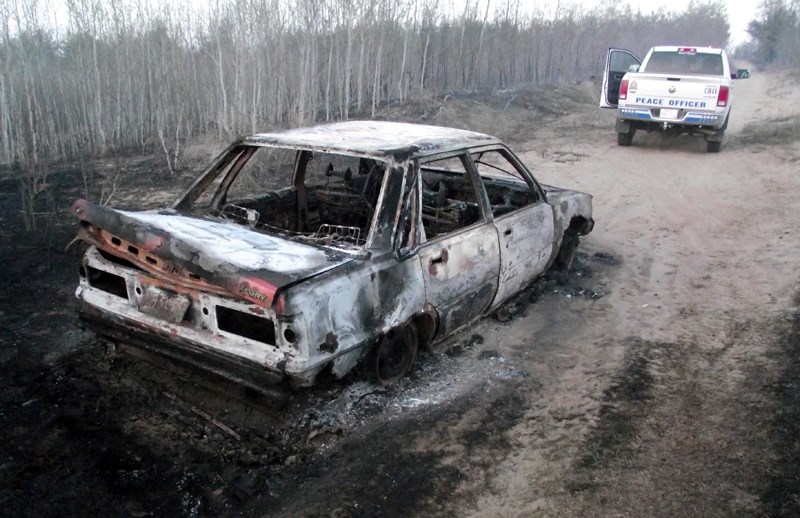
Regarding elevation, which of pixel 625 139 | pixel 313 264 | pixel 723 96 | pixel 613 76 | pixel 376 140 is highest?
pixel 613 76

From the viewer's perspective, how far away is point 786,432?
333 centimetres

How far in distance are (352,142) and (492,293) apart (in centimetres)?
140

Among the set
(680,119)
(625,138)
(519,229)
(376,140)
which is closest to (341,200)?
(376,140)

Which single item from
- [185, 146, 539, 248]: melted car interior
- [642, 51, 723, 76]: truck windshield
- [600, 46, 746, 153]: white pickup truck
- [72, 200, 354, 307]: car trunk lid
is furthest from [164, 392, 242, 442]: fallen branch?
[642, 51, 723, 76]: truck windshield

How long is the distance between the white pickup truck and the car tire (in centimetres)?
31

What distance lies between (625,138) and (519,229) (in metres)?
8.69

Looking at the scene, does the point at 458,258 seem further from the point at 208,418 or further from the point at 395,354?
the point at 208,418

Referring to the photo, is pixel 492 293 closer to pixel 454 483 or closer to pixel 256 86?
pixel 454 483

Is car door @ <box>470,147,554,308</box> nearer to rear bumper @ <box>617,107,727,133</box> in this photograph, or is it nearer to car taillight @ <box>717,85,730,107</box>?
rear bumper @ <box>617,107,727,133</box>

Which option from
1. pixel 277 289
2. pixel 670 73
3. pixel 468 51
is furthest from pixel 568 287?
pixel 468 51

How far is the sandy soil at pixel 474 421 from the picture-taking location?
2793 millimetres

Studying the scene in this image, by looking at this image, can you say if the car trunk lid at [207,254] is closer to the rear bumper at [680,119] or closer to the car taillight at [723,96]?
the rear bumper at [680,119]

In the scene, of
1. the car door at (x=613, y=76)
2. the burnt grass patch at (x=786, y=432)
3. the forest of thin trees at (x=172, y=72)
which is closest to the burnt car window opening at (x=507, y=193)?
the burnt grass patch at (x=786, y=432)

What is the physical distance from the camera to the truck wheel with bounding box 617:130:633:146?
12102mm
